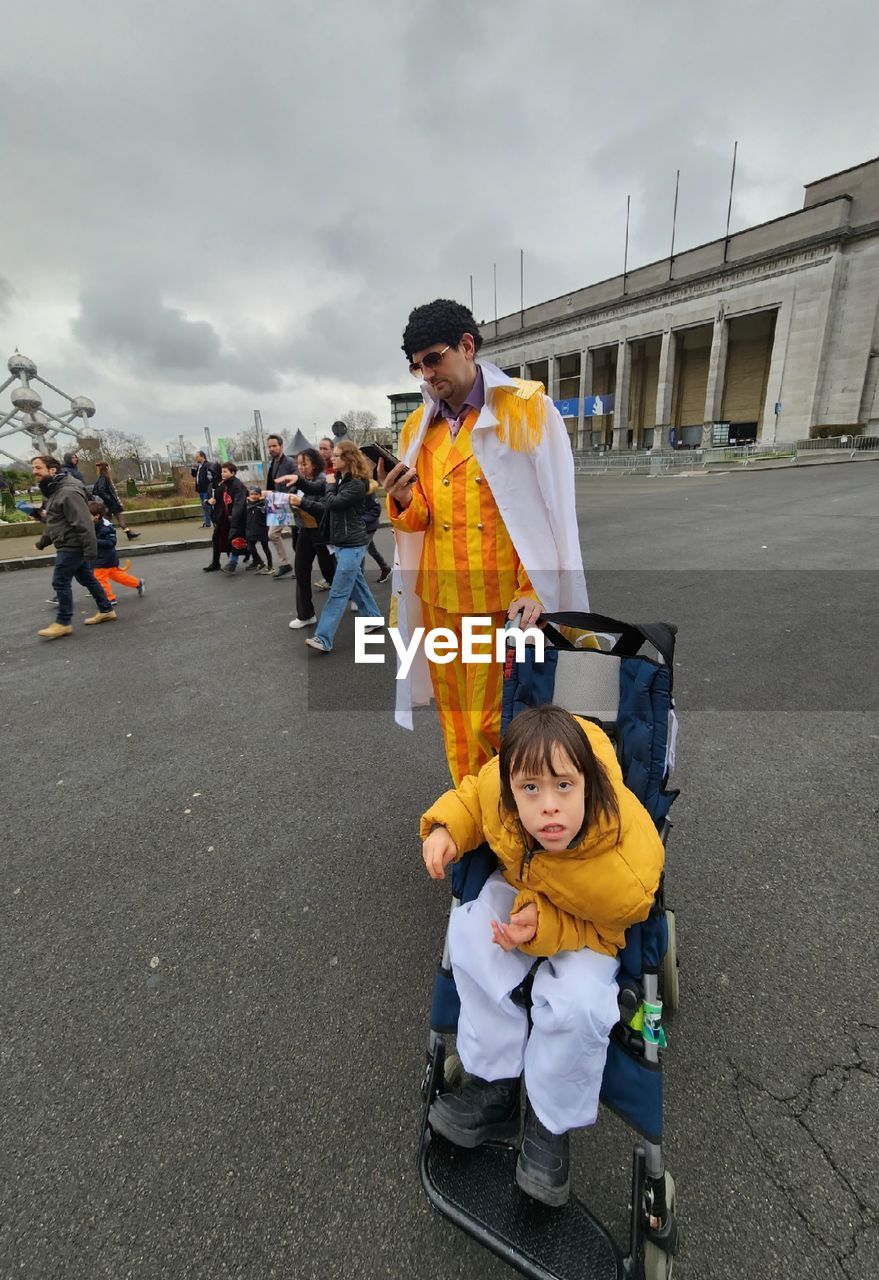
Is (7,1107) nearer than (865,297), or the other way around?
(7,1107)

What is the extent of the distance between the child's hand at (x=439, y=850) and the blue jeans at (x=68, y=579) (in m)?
6.34

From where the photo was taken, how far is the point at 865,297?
1473 inches

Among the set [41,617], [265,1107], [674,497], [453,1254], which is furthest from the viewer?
[674,497]

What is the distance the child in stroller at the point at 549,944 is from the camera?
1287 millimetres

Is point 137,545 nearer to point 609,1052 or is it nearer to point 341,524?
point 341,524

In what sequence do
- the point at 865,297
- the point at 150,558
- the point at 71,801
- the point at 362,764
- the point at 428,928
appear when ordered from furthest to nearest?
the point at 865,297
the point at 150,558
the point at 362,764
the point at 71,801
the point at 428,928

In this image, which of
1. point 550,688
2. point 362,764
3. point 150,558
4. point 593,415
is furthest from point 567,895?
point 593,415

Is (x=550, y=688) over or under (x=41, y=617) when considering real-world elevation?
over

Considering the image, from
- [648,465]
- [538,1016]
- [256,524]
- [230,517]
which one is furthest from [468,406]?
[648,465]

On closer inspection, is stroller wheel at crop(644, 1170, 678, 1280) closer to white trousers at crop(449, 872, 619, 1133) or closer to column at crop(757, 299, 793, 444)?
white trousers at crop(449, 872, 619, 1133)

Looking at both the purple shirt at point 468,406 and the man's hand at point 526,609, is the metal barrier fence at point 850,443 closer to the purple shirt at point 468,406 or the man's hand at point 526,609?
the purple shirt at point 468,406

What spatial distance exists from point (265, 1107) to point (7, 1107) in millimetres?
770

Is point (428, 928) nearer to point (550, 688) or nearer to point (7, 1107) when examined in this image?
point (550, 688)

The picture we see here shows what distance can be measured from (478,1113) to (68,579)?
6.93 metres
